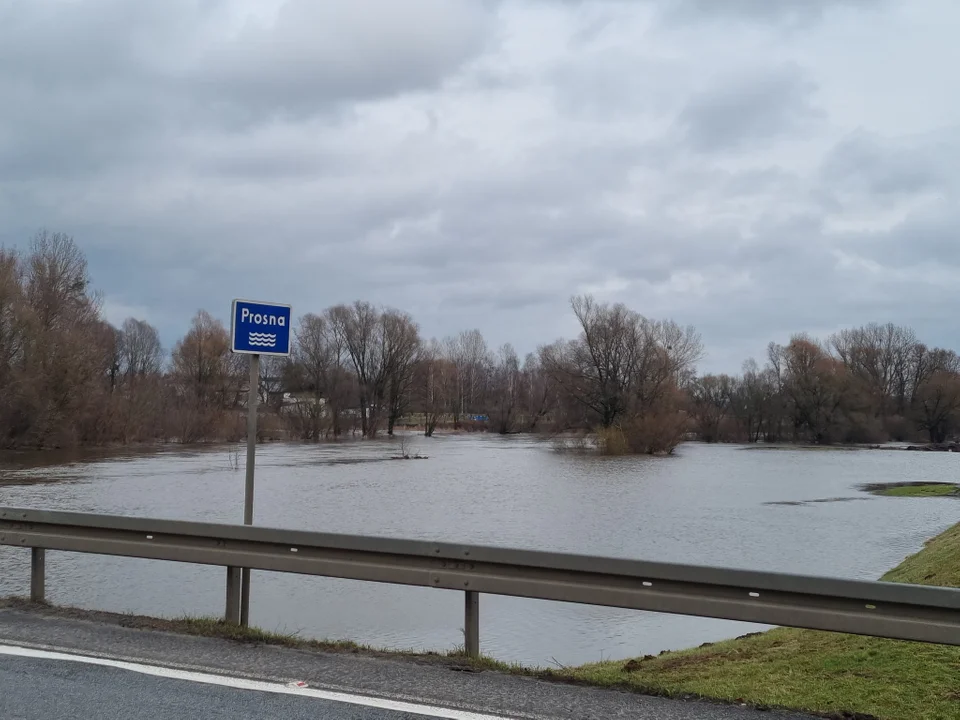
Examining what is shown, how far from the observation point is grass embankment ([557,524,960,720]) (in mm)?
5176

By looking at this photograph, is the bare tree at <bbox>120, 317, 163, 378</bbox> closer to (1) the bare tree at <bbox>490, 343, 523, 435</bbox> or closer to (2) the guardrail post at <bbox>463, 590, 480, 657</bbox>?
(1) the bare tree at <bbox>490, 343, 523, 435</bbox>

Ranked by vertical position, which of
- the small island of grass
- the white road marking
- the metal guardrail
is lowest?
the small island of grass

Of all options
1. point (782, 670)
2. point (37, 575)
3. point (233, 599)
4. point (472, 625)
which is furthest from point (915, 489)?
point (37, 575)

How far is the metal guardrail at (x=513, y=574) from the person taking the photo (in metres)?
4.84

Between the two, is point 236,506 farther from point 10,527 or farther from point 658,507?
point 10,527

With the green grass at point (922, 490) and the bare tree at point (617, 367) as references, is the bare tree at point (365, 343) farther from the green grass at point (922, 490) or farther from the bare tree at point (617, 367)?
the green grass at point (922, 490)

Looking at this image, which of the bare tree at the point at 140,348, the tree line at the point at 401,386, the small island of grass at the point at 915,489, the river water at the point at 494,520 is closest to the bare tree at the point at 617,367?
the tree line at the point at 401,386

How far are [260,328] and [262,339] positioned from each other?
0.10m

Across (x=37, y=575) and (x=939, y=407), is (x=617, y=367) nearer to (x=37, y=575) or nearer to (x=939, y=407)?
(x=939, y=407)

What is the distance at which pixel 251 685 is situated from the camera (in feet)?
16.8

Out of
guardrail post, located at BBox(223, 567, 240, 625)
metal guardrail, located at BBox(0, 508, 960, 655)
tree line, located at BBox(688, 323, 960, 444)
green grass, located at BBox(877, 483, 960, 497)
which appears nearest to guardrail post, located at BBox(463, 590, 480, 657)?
metal guardrail, located at BBox(0, 508, 960, 655)

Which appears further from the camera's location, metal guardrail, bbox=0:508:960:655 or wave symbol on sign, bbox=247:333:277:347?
wave symbol on sign, bbox=247:333:277:347

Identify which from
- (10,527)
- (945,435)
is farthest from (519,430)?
(10,527)

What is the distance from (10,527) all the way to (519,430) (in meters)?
101
